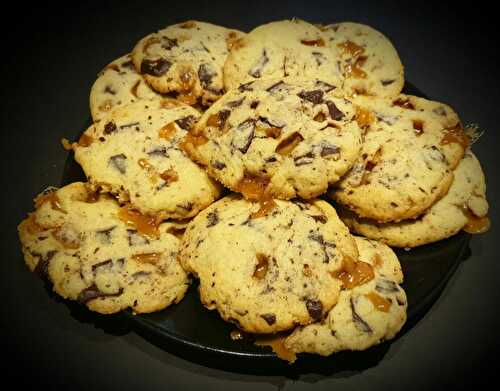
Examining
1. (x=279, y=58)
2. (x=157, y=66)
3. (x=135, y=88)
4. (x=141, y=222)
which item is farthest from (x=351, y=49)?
(x=141, y=222)

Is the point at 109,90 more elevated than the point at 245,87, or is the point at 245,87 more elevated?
the point at 245,87

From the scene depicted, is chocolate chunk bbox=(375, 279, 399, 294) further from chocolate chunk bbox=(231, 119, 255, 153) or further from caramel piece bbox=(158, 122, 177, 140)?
caramel piece bbox=(158, 122, 177, 140)

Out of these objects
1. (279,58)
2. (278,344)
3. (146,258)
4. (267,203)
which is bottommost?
(278,344)

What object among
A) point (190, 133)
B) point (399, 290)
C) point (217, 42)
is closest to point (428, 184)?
point (399, 290)

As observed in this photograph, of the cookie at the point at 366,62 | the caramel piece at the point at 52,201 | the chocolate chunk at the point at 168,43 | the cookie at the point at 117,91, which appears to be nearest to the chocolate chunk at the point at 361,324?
the cookie at the point at 366,62

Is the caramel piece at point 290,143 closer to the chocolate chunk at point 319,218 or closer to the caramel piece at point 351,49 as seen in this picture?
the chocolate chunk at point 319,218

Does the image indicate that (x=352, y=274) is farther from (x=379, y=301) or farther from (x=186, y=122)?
(x=186, y=122)
